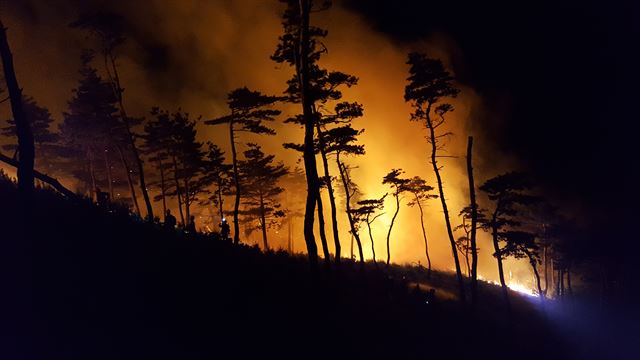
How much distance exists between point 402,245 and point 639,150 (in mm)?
83114

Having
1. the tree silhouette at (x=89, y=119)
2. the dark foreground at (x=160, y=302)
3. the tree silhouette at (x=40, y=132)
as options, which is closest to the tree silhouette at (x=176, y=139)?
the tree silhouette at (x=89, y=119)

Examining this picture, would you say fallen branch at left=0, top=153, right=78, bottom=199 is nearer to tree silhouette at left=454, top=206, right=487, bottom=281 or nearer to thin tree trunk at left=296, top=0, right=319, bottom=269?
thin tree trunk at left=296, top=0, right=319, bottom=269

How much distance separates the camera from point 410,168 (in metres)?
122

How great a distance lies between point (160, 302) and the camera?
8586 millimetres

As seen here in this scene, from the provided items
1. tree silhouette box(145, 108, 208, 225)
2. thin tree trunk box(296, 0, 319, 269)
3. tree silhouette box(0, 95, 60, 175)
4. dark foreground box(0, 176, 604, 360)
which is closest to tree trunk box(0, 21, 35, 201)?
dark foreground box(0, 176, 604, 360)

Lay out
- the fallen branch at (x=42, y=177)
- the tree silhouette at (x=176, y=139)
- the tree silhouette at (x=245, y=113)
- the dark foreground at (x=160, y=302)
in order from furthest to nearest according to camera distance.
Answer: the tree silhouette at (x=176, y=139) < the tree silhouette at (x=245, y=113) < the fallen branch at (x=42, y=177) < the dark foreground at (x=160, y=302)

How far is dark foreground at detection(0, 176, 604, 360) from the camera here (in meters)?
7.14

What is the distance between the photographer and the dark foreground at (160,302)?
7145 mm

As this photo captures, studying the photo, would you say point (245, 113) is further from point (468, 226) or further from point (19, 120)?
point (468, 226)

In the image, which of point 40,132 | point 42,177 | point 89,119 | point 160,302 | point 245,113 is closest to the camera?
point 160,302

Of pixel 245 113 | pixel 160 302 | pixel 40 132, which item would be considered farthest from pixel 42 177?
pixel 40 132

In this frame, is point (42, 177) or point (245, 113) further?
point (245, 113)

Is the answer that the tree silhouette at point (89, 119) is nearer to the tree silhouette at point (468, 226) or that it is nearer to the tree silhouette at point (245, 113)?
the tree silhouette at point (245, 113)

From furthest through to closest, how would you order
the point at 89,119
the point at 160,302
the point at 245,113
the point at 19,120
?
the point at 89,119 < the point at 245,113 < the point at 19,120 < the point at 160,302
